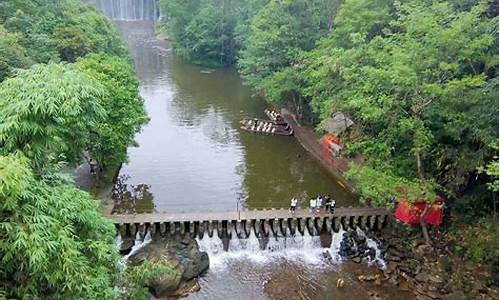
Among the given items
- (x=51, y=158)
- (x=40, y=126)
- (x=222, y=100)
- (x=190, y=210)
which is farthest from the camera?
(x=222, y=100)

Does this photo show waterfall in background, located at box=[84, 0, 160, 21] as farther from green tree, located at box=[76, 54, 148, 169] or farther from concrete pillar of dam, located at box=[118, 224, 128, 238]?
concrete pillar of dam, located at box=[118, 224, 128, 238]

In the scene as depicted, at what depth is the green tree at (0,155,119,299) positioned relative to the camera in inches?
303

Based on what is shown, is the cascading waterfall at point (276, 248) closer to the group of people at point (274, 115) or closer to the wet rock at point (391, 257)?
the wet rock at point (391, 257)

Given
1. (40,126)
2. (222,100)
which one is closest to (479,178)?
(40,126)

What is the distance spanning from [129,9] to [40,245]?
9541cm

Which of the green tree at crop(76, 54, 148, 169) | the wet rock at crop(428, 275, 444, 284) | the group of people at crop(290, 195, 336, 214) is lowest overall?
the wet rock at crop(428, 275, 444, 284)

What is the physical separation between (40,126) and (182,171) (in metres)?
19.1

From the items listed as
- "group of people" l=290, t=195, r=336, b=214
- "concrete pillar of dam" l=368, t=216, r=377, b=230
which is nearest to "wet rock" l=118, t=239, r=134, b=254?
"group of people" l=290, t=195, r=336, b=214

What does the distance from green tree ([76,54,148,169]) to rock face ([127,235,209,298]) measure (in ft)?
17.9

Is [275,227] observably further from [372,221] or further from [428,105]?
[428,105]

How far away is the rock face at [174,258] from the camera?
1788 cm

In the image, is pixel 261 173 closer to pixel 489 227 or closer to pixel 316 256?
pixel 316 256

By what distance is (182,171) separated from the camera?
28.5 m

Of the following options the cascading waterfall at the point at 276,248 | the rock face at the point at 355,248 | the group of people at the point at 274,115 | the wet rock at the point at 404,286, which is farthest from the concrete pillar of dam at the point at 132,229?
the group of people at the point at 274,115
